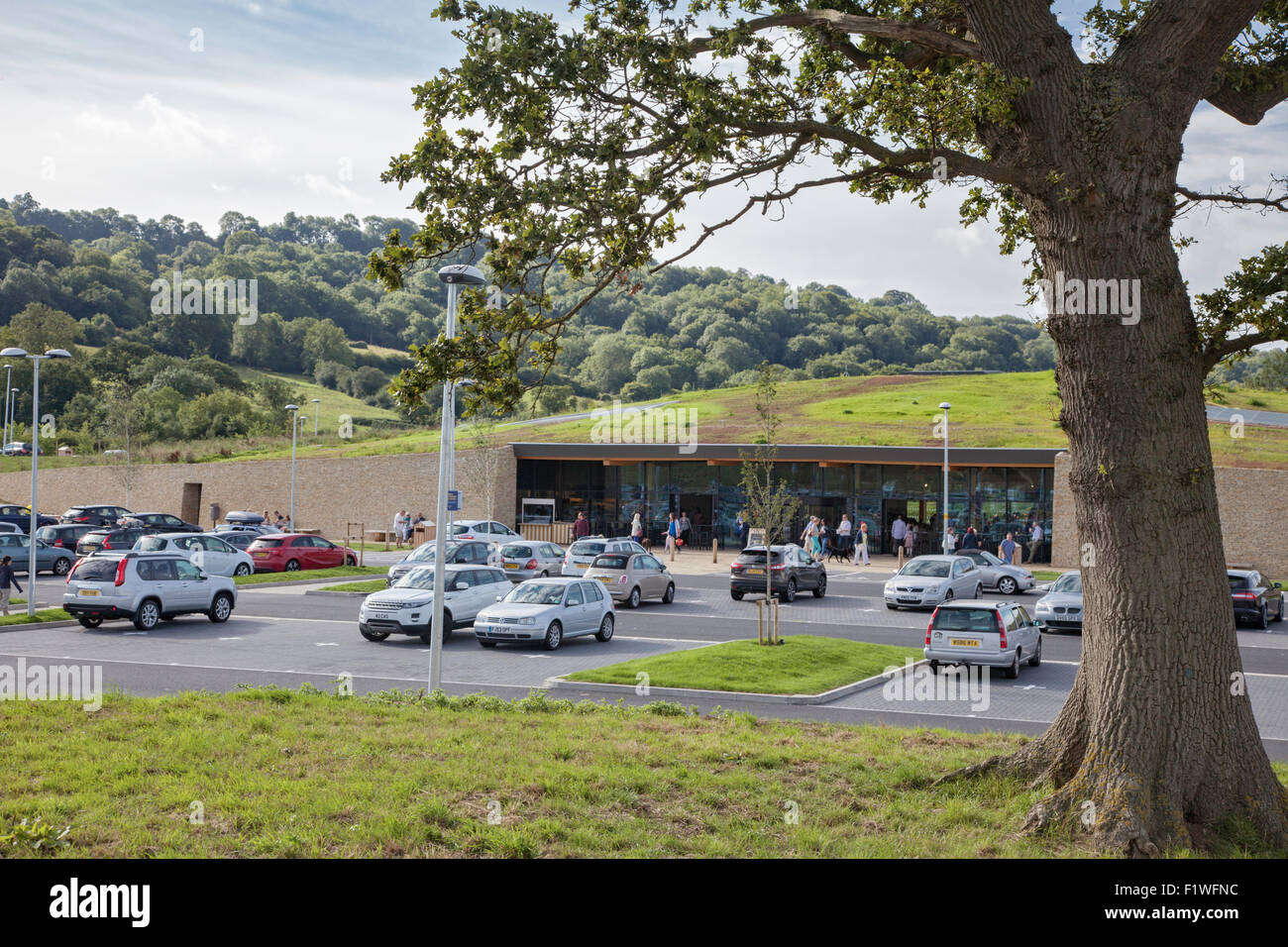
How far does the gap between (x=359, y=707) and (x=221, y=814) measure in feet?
14.0

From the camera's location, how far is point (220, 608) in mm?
23391

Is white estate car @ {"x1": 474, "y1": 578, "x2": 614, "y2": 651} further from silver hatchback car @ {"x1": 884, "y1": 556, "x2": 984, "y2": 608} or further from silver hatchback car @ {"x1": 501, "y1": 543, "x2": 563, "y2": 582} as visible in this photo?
silver hatchback car @ {"x1": 501, "y1": 543, "x2": 563, "y2": 582}

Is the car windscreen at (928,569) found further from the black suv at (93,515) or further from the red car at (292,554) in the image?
the black suv at (93,515)

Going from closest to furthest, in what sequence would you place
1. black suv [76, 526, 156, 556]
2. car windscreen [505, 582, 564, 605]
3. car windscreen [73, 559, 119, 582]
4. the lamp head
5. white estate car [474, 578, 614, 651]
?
the lamp head, white estate car [474, 578, 614, 651], car windscreen [505, 582, 564, 605], car windscreen [73, 559, 119, 582], black suv [76, 526, 156, 556]

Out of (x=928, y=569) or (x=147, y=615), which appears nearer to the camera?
(x=147, y=615)

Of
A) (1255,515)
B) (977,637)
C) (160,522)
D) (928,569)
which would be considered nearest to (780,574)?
(928,569)

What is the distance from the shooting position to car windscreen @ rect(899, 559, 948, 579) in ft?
93.1

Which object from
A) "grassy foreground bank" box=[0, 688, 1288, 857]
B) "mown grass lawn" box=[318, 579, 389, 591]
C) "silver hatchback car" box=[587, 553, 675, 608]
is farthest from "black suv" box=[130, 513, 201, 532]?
"grassy foreground bank" box=[0, 688, 1288, 857]

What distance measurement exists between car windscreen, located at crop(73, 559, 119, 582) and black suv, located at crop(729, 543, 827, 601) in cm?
1508

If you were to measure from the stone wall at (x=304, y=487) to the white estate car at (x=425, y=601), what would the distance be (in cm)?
2708

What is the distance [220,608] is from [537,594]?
25.5 feet

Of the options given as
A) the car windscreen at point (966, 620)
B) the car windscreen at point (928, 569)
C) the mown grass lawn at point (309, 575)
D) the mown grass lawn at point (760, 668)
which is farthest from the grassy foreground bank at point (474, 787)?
the mown grass lawn at point (309, 575)

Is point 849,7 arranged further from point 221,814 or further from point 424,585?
point 424,585

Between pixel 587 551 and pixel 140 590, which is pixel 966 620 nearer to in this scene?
pixel 587 551
